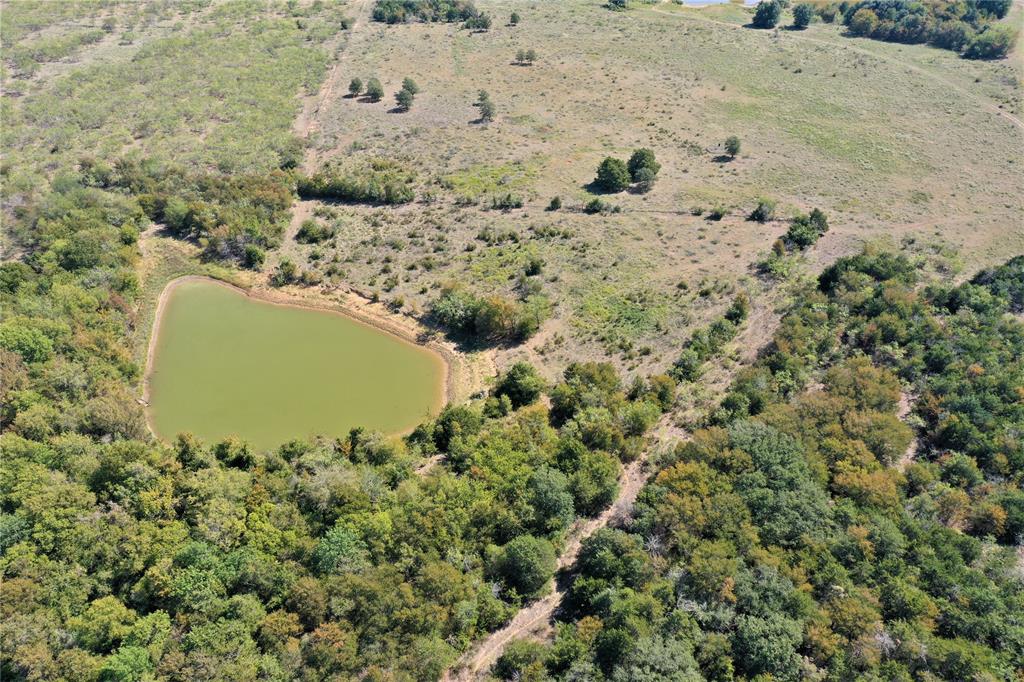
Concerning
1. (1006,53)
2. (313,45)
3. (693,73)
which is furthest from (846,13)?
(313,45)

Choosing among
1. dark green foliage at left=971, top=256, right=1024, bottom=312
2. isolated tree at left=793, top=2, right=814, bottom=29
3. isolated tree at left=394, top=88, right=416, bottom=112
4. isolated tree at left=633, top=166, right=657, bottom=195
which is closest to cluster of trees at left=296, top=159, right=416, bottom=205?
isolated tree at left=394, top=88, right=416, bottom=112

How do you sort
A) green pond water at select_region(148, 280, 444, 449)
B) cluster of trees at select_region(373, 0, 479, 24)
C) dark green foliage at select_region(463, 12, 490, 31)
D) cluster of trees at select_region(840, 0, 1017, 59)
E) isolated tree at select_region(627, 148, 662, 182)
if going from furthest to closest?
cluster of trees at select_region(373, 0, 479, 24)
dark green foliage at select_region(463, 12, 490, 31)
cluster of trees at select_region(840, 0, 1017, 59)
isolated tree at select_region(627, 148, 662, 182)
green pond water at select_region(148, 280, 444, 449)

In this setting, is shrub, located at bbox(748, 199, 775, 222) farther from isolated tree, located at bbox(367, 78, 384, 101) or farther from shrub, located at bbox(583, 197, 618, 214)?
isolated tree, located at bbox(367, 78, 384, 101)

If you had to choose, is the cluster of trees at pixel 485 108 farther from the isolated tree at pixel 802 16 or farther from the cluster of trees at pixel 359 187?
the isolated tree at pixel 802 16

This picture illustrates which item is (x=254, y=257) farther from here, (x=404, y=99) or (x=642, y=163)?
(x=642, y=163)

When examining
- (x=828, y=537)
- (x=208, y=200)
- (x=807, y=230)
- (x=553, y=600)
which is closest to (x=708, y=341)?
(x=828, y=537)

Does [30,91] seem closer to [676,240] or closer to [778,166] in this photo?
[676,240]
